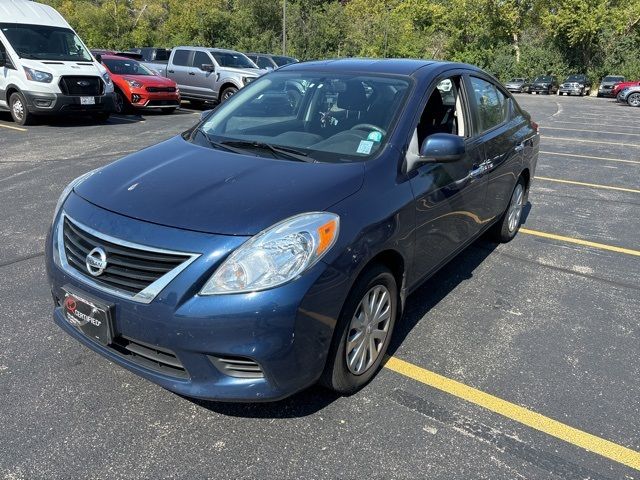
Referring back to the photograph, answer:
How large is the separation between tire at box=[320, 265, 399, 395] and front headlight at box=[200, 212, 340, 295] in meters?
0.34

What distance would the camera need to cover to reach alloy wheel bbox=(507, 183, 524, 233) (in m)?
5.16

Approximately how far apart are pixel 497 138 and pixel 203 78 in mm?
13083

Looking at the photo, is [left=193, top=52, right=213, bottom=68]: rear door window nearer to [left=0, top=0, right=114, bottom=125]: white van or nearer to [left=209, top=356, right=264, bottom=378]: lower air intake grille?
[left=0, top=0, right=114, bottom=125]: white van

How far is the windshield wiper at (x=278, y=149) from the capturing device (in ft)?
10.0

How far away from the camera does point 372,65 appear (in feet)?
12.5

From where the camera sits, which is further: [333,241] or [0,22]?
[0,22]

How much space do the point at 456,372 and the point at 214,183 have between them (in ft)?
5.74

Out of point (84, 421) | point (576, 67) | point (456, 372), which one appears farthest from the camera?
point (576, 67)

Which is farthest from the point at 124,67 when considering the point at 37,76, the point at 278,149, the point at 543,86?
the point at 543,86

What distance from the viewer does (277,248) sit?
2.31m

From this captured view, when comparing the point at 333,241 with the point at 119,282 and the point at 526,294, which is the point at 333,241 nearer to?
the point at 119,282

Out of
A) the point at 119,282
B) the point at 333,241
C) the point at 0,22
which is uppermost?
the point at 0,22

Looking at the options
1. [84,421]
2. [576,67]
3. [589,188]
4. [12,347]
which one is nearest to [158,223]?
[84,421]

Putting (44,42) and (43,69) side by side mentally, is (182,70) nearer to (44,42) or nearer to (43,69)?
(44,42)
